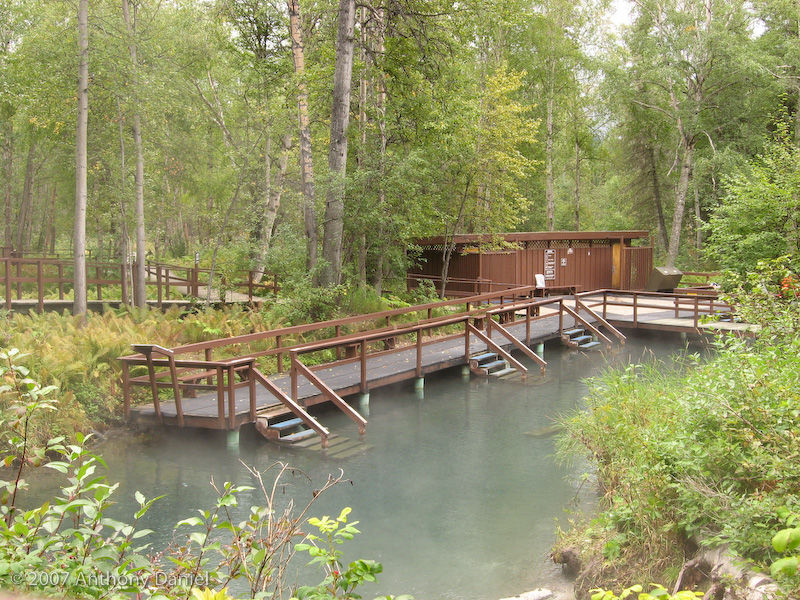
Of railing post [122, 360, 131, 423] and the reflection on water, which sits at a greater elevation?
railing post [122, 360, 131, 423]

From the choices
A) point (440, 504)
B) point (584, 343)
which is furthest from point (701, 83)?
point (440, 504)

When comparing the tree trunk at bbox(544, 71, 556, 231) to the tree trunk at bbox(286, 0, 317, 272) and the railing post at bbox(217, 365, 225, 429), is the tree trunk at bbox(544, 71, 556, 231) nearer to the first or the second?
the tree trunk at bbox(286, 0, 317, 272)

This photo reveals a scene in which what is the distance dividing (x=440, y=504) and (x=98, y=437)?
4901 millimetres

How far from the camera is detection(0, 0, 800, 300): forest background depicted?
15062 millimetres

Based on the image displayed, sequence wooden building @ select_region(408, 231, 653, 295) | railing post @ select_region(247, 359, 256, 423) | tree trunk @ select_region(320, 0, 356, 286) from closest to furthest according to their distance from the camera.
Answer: railing post @ select_region(247, 359, 256, 423) < tree trunk @ select_region(320, 0, 356, 286) < wooden building @ select_region(408, 231, 653, 295)

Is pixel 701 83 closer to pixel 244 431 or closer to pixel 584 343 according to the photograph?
pixel 584 343

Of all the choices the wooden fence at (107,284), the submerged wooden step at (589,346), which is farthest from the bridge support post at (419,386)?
the submerged wooden step at (589,346)

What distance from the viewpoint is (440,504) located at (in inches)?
294

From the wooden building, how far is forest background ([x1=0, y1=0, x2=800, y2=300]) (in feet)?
2.85

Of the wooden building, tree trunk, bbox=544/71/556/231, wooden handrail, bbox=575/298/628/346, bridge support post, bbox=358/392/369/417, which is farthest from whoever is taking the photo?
tree trunk, bbox=544/71/556/231

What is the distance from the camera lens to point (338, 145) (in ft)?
49.6

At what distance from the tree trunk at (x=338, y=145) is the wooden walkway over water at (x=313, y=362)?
1538 mm

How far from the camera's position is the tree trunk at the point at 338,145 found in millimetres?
14672

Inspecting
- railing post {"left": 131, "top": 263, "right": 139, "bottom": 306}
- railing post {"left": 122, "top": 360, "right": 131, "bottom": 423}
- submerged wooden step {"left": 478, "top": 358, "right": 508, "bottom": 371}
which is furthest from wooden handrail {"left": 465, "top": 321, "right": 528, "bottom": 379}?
railing post {"left": 131, "top": 263, "right": 139, "bottom": 306}
